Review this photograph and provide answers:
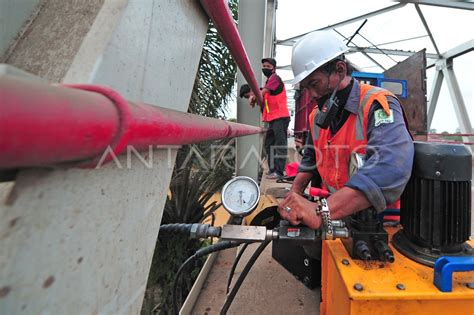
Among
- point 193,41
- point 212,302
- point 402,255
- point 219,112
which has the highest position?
point 219,112

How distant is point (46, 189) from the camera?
0.32m

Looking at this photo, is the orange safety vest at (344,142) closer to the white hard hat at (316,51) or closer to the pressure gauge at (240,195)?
the white hard hat at (316,51)

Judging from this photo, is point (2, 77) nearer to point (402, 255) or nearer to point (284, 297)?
point (402, 255)

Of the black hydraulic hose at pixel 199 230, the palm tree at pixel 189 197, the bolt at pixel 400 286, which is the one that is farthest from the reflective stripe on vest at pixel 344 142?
the palm tree at pixel 189 197

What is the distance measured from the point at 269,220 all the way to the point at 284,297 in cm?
39

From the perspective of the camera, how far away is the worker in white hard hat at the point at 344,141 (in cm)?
96

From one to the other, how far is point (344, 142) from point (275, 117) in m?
2.33

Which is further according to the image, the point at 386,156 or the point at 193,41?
the point at 386,156

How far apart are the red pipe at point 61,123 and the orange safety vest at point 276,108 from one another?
3.19 meters

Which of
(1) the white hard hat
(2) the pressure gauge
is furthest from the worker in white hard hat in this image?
(2) the pressure gauge

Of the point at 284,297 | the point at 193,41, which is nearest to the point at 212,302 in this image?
the point at 284,297

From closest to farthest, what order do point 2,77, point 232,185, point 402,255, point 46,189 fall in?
point 2,77 → point 46,189 → point 402,255 → point 232,185

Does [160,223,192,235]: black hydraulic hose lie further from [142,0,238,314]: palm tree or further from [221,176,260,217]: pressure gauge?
[142,0,238,314]: palm tree

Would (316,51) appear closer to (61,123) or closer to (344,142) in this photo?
(344,142)
